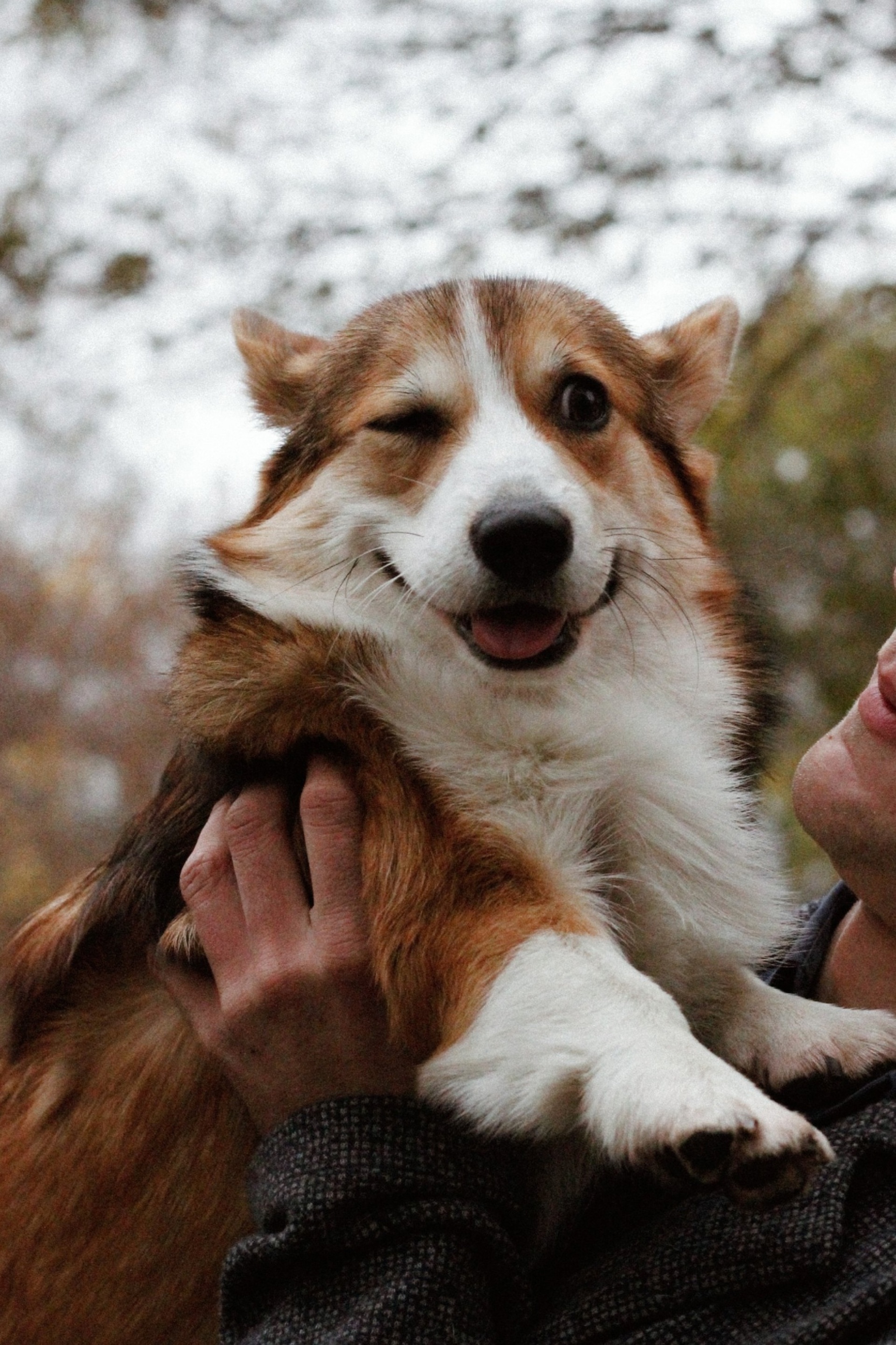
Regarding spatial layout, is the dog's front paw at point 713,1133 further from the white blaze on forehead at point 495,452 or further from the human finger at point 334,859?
the white blaze on forehead at point 495,452

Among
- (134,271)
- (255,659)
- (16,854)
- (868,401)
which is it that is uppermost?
(255,659)

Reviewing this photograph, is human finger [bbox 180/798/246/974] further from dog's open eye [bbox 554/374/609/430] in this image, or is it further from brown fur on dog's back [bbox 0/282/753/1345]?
dog's open eye [bbox 554/374/609/430]

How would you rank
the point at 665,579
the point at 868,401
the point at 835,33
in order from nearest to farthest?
the point at 665,579
the point at 835,33
the point at 868,401

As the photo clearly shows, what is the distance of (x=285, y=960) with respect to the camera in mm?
1933

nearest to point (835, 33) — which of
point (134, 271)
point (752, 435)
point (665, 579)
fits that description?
point (752, 435)

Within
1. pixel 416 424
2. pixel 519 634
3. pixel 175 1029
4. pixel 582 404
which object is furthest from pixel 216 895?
pixel 582 404

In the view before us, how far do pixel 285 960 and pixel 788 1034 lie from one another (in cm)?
81

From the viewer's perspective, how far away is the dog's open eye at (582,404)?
8.60ft

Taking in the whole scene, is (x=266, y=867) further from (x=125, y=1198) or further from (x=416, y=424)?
(x=416, y=424)

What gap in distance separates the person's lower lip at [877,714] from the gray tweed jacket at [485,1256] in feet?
2.04

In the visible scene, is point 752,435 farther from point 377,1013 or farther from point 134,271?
point 377,1013

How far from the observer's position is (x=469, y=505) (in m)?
2.26

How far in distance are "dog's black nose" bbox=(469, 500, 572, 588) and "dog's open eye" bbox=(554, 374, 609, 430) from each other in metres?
0.49

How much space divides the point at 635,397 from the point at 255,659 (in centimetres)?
115
